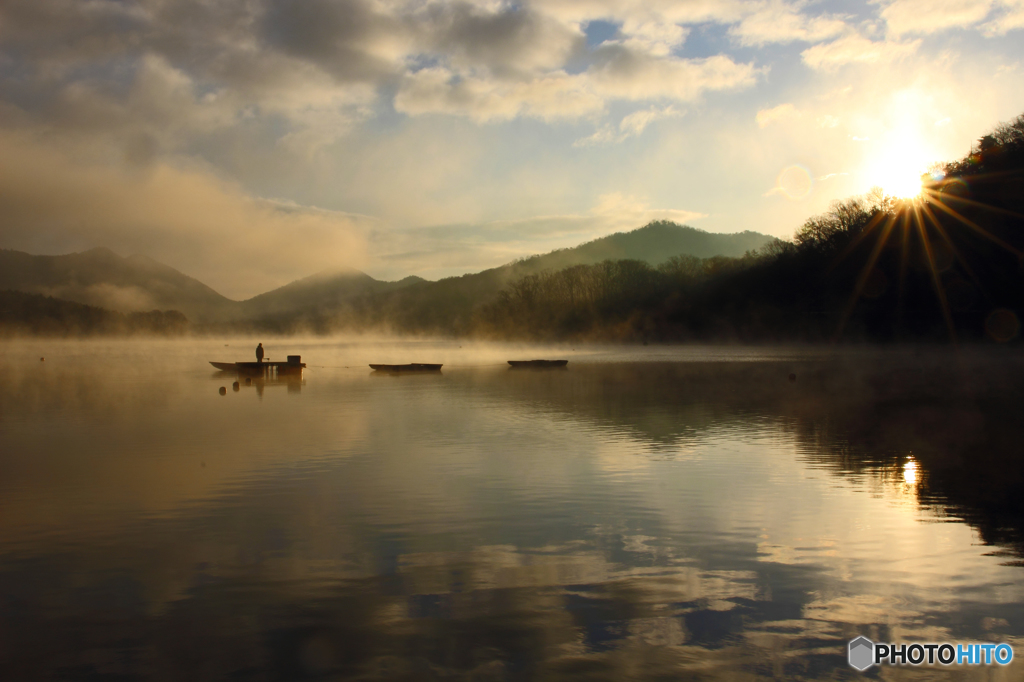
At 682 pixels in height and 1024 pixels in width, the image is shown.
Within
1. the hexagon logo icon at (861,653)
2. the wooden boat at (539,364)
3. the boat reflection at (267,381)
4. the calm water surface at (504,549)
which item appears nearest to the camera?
the hexagon logo icon at (861,653)

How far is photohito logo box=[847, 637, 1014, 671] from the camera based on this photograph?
7203 millimetres

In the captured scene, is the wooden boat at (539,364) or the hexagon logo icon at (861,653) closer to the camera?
the hexagon logo icon at (861,653)

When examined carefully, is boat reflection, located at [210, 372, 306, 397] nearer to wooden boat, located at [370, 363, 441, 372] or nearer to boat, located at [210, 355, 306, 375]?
boat, located at [210, 355, 306, 375]

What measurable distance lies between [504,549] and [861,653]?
500 centimetres

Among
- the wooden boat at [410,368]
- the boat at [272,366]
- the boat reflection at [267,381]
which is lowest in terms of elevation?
the boat reflection at [267,381]

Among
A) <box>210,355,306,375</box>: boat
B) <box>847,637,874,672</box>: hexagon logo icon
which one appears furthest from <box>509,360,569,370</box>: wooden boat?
<box>847,637,874,672</box>: hexagon logo icon

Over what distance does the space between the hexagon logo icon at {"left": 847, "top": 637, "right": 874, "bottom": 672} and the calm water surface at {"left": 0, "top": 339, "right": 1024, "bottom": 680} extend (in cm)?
14

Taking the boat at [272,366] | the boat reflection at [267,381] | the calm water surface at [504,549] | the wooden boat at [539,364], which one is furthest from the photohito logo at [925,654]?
the wooden boat at [539,364]

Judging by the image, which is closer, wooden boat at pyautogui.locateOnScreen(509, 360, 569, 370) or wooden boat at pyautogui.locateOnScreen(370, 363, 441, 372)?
wooden boat at pyautogui.locateOnScreen(370, 363, 441, 372)

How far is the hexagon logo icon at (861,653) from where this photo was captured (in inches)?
281

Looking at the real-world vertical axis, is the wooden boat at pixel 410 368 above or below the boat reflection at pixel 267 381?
above

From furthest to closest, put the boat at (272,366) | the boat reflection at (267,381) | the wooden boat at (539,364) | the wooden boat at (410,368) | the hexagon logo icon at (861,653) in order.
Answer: the wooden boat at (539,364), the wooden boat at (410,368), the boat at (272,366), the boat reflection at (267,381), the hexagon logo icon at (861,653)

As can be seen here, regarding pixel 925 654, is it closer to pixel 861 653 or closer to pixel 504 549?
pixel 861 653

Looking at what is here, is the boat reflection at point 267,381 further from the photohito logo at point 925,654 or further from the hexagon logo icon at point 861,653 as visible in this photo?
the photohito logo at point 925,654
